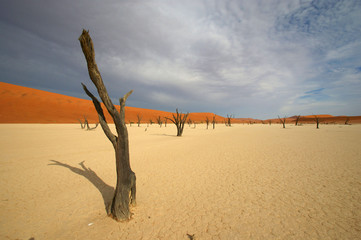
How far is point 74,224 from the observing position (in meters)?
2.75

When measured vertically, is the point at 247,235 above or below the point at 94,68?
below

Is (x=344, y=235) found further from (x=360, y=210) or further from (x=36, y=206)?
(x=36, y=206)

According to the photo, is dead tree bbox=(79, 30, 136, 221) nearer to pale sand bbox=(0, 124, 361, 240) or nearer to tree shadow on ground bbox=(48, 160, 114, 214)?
pale sand bbox=(0, 124, 361, 240)

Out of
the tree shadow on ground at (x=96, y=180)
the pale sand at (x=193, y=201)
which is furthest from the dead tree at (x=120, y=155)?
the tree shadow on ground at (x=96, y=180)

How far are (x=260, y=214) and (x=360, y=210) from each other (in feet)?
7.27

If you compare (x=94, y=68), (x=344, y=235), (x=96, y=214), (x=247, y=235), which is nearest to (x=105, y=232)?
(x=96, y=214)

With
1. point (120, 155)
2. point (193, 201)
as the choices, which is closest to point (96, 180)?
point (120, 155)

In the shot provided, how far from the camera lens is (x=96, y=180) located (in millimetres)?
4695

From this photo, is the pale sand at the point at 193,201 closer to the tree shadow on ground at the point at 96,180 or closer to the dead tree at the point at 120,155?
the tree shadow on ground at the point at 96,180

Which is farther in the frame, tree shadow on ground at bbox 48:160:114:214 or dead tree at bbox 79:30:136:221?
tree shadow on ground at bbox 48:160:114:214

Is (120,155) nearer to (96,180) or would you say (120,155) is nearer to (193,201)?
(193,201)

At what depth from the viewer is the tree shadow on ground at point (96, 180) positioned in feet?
12.0

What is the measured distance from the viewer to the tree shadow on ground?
365cm

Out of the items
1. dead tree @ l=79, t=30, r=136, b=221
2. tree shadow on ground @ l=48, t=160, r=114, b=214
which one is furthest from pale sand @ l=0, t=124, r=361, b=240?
dead tree @ l=79, t=30, r=136, b=221
